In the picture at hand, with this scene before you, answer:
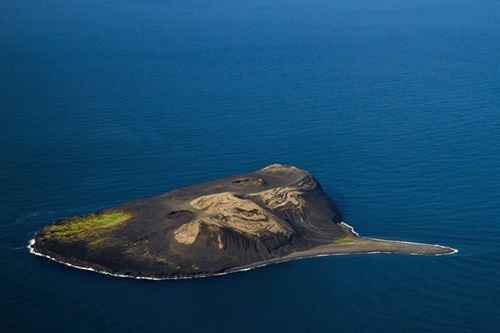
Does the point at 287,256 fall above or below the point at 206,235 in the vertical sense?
below

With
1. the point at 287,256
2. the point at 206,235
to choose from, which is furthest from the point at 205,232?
the point at 287,256

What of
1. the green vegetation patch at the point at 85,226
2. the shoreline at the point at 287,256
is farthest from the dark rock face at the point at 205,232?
the shoreline at the point at 287,256

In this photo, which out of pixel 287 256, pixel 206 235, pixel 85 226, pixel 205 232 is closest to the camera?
pixel 206 235

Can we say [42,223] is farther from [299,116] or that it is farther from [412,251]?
[299,116]

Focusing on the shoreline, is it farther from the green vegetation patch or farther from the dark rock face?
the green vegetation patch

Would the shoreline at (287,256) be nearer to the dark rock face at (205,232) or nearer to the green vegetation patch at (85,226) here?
the dark rock face at (205,232)

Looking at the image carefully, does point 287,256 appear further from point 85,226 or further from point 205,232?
point 85,226

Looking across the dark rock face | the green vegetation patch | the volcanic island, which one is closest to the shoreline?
the volcanic island
